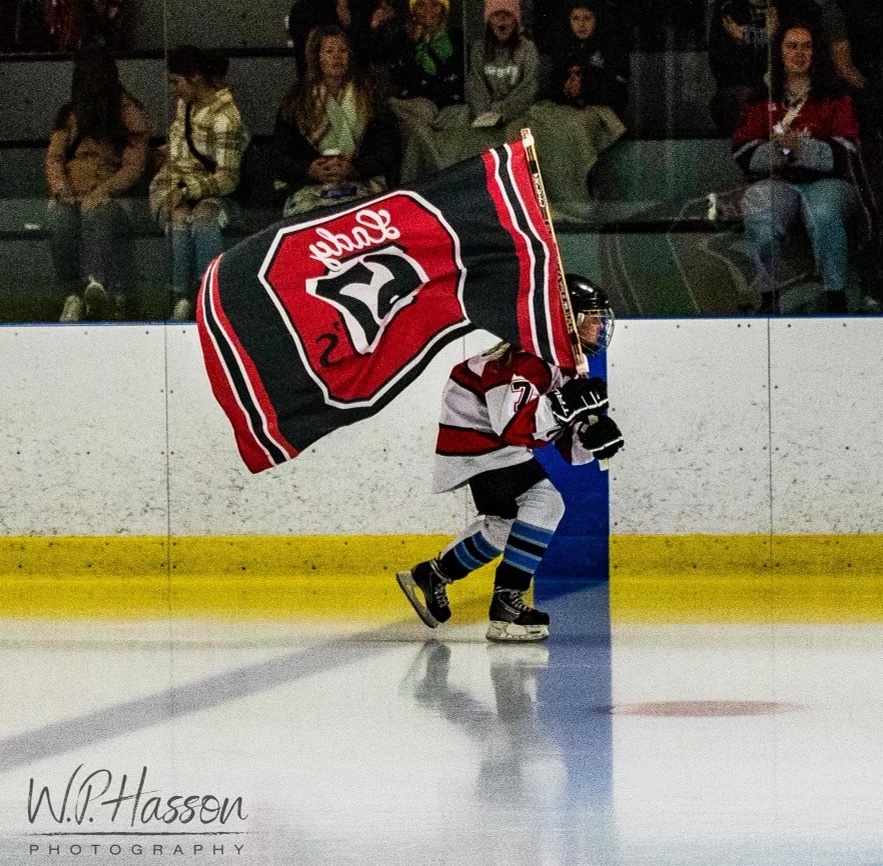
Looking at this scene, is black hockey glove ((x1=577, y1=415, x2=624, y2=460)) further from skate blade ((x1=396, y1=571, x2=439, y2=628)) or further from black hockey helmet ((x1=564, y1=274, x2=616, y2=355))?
skate blade ((x1=396, y1=571, x2=439, y2=628))

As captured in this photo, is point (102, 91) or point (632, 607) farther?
point (102, 91)

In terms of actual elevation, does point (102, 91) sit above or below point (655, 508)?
above

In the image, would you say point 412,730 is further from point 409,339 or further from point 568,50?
point 568,50

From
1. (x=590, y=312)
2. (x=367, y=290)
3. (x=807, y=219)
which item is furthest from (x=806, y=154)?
(x=367, y=290)

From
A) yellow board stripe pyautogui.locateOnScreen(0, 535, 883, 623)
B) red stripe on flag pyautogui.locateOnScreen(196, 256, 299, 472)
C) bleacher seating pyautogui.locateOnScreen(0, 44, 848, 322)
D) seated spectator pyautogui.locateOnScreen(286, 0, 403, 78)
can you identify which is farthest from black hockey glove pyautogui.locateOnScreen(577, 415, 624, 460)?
seated spectator pyautogui.locateOnScreen(286, 0, 403, 78)

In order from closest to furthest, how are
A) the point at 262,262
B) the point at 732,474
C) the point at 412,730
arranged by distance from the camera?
the point at 412,730 < the point at 262,262 < the point at 732,474

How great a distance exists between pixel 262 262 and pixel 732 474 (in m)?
2.61

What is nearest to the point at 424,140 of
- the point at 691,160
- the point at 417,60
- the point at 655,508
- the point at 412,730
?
the point at 417,60

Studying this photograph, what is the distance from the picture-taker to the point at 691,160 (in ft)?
24.7

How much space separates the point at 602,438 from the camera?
18.4ft

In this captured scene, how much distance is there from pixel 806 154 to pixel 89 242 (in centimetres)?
307

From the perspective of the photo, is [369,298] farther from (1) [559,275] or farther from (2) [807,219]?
(2) [807,219]

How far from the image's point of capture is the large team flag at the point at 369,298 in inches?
213

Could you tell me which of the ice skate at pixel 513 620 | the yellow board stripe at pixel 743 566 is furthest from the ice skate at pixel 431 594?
the yellow board stripe at pixel 743 566
